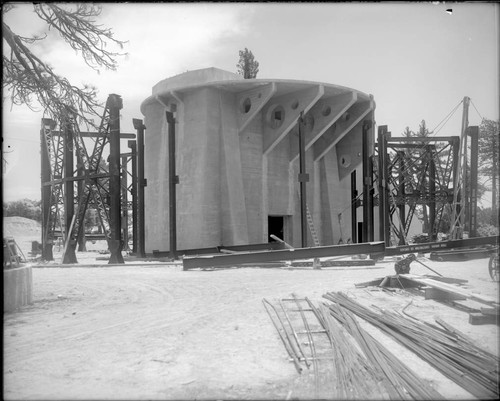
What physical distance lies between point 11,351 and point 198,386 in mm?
2788

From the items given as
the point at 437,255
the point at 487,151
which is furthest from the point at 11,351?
the point at 487,151

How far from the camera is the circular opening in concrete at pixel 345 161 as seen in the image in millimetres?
27750

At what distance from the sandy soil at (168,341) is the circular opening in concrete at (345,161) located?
16.9m

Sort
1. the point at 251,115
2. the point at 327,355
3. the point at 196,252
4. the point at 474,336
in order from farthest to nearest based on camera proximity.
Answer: the point at 251,115, the point at 196,252, the point at 474,336, the point at 327,355

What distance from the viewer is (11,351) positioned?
18.7 feet

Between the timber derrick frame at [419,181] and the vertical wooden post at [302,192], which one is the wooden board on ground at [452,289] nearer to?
the vertical wooden post at [302,192]

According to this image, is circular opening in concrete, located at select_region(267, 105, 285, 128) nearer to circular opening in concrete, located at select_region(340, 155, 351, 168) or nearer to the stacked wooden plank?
circular opening in concrete, located at select_region(340, 155, 351, 168)

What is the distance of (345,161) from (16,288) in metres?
22.7

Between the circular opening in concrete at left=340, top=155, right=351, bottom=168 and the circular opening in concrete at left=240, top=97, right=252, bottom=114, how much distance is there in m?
7.67

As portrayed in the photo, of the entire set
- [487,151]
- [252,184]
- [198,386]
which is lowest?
[198,386]

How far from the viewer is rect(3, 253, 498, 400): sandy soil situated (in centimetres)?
453

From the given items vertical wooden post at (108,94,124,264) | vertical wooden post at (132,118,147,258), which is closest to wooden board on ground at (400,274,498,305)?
vertical wooden post at (108,94,124,264)

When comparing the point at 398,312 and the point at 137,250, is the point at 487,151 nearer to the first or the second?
the point at 137,250

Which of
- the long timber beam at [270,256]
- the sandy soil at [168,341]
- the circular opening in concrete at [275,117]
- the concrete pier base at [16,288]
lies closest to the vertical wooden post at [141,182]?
the circular opening in concrete at [275,117]
